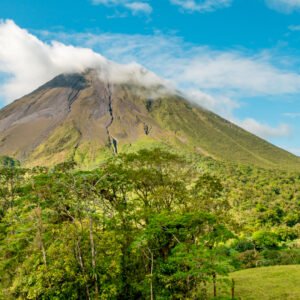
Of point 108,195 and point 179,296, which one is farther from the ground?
point 108,195

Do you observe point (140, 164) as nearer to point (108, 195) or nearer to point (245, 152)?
point (108, 195)

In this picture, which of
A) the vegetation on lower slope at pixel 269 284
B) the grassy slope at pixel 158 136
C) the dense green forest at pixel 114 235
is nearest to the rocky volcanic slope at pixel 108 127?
the grassy slope at pixel 158 136

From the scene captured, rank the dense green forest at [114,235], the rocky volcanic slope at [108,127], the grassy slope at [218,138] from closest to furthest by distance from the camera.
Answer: the dense green forest at [114,235] < the rocky volcanic slope at [108,127] < the grassy slope at [218,138]

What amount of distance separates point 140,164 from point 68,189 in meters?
4.42

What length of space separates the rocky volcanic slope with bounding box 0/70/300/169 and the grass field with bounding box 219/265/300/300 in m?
99.0

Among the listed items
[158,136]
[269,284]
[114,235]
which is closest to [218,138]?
[158,136]

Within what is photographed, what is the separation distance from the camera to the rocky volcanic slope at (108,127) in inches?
5477

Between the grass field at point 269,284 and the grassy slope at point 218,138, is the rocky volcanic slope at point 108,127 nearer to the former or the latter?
the grassy slope at point 218,138

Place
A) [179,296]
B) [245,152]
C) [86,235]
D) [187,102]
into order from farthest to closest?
[187,102] → [245,152] → [86,235] → [179,296]

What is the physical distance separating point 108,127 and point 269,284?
458 ft

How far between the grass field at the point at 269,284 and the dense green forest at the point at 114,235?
247cm

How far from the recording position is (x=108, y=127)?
15888 centimetres

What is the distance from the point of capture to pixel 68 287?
45.7 feet

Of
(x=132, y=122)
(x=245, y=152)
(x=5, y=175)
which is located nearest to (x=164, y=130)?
(x=132, y=122)
